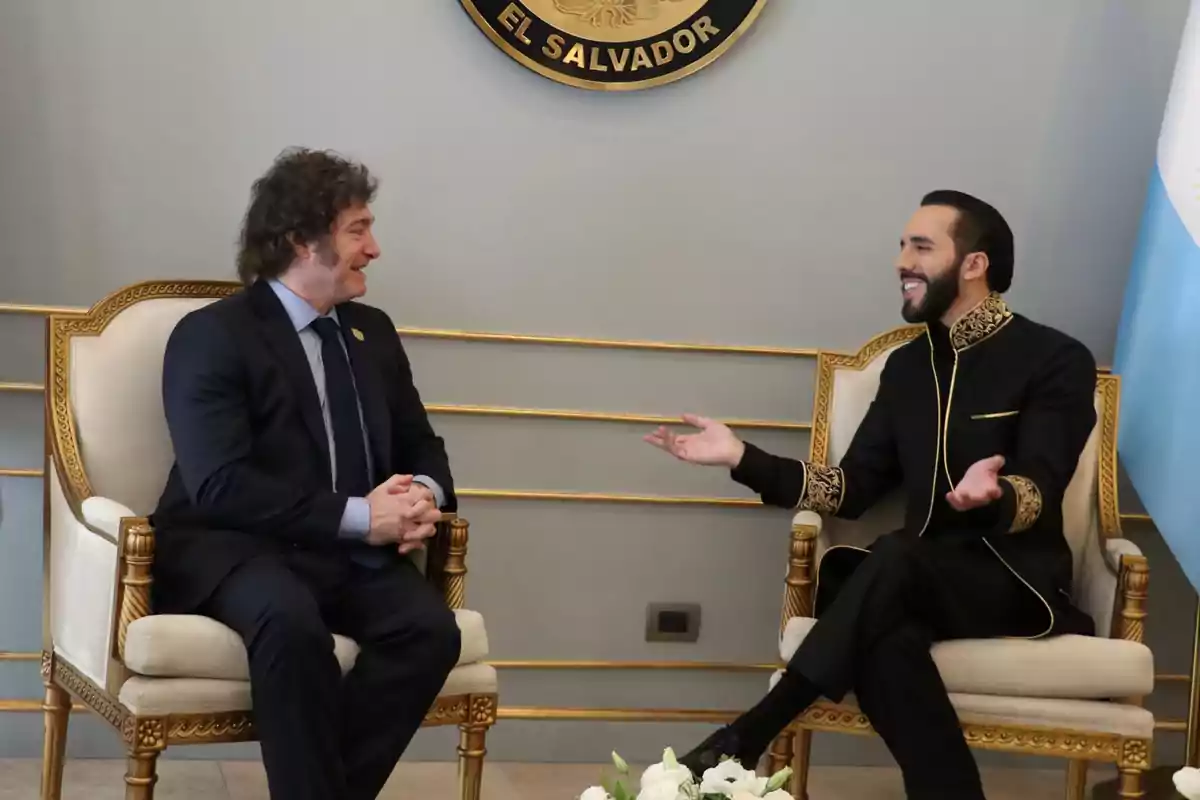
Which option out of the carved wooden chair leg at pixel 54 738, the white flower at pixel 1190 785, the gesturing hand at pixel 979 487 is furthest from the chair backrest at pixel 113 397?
the white flower at pixel 1190 785

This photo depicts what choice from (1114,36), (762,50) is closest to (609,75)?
(762,50)

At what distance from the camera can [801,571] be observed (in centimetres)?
278

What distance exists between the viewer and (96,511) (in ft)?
8.03

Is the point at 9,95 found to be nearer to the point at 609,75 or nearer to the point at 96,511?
the point at 96,511

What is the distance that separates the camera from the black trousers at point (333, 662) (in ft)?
7.31

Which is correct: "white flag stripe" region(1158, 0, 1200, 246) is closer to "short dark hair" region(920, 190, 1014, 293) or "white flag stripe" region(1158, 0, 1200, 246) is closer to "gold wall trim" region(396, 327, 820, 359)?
"short dark hair" region(920, 190, 1014, 293)

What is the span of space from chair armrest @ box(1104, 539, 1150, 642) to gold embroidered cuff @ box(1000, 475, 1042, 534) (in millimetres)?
196

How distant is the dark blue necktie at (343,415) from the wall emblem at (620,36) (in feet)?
2.96

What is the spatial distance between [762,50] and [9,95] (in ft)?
5.42

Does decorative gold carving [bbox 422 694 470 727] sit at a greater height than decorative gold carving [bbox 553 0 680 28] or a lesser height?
lesser

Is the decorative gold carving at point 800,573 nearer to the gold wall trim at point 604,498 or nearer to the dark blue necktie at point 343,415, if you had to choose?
the gold wall trim at point 604,498

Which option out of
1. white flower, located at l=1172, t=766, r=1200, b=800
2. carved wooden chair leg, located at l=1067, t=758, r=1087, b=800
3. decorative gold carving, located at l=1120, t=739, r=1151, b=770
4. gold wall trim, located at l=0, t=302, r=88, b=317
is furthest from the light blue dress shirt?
white flower, located at l=1172, t=766, r=1200, b=800

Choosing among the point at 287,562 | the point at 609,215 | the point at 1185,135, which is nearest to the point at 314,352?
the point at 287,562

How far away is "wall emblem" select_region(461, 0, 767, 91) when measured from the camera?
3.19m
